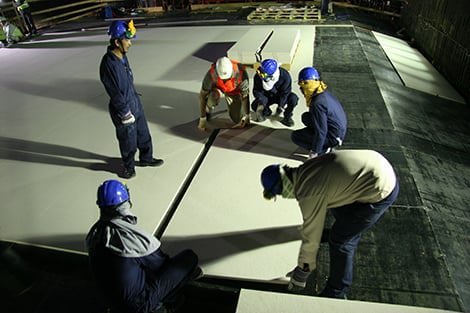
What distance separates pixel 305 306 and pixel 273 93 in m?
3.02

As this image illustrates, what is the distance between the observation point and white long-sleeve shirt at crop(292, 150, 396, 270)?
6.43 feet

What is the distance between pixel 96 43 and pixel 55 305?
8476 mm

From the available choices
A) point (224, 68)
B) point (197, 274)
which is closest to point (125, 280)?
point (197, 274)

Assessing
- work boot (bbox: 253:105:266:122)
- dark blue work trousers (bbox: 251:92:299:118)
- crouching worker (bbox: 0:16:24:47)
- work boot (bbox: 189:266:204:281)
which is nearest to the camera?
work boot (bbox: 189:266:204:281)

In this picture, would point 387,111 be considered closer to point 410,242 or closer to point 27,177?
point 410,242

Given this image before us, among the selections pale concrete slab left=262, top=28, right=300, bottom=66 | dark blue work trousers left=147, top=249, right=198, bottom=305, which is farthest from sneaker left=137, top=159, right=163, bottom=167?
pale concrete slab left=262, top=28, right=300, bottom=66

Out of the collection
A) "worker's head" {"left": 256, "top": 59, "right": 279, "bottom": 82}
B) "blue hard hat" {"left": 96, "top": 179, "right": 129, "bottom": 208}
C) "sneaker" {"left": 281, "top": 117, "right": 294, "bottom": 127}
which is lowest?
"sneaker" {"left": 281, "top": 117, "right": 294, "bottom": 127}

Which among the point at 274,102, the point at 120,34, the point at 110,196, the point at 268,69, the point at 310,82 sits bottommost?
the point at 274,102

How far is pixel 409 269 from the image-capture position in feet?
7.93

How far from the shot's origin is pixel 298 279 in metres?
2.24

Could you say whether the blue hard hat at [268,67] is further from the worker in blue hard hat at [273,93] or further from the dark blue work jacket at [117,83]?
the dark blue work jacket at [117,83]

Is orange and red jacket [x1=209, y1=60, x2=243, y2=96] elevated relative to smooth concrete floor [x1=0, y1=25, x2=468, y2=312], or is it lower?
elevated

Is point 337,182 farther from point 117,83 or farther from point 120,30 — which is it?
point 120,30

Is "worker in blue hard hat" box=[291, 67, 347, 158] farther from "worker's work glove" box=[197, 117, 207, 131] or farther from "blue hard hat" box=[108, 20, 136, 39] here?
"blue hard hat" box=[108, 20, 136, 39]
